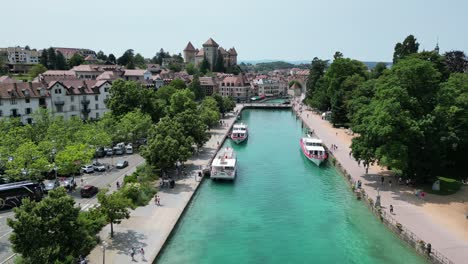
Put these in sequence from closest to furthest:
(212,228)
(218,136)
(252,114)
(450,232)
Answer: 1. (450,232)
2. (212,228)
3. (218,136)
4. (252,114)

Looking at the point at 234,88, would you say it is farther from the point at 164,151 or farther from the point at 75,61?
the point at 164,151

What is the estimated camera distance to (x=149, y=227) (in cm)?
3012

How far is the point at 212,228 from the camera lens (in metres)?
32.5

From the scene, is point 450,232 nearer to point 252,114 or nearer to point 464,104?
point 464,104

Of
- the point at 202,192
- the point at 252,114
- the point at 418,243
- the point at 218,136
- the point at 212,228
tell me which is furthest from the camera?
the point at 252,114

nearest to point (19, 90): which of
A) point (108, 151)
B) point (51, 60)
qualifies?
point (108, 151)

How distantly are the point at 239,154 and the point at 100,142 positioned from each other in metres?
24.3

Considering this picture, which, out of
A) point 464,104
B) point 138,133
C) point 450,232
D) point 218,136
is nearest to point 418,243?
point 450,232

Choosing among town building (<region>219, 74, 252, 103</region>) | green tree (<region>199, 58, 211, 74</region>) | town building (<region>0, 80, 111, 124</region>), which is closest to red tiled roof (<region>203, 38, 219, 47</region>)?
green tree (<region>199, 58, 211, 74</region>)

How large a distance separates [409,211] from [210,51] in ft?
562

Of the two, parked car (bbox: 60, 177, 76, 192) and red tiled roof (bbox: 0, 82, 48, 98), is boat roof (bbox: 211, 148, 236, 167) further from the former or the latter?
red tiled roof (bbox: 0, 82, 48, 98)

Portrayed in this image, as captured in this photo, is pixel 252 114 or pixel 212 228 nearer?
pixel 212 228

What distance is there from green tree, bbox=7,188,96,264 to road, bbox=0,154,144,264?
5.56m

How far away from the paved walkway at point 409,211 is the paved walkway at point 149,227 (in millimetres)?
18913
